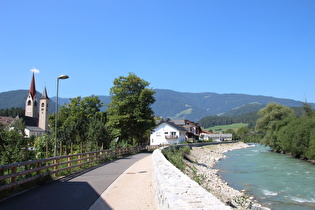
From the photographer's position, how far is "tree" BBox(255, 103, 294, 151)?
57.8 meters

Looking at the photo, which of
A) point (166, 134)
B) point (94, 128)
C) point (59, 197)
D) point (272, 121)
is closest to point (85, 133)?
point (94, 128)

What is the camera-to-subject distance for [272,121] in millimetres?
61531

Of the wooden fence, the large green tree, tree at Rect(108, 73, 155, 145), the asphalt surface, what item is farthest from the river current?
tree at Rect(108, 73, 155, 145)

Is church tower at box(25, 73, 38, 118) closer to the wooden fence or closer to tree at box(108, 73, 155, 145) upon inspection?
tree at box(108, 73, 155, 145)

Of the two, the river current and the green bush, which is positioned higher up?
the green bush

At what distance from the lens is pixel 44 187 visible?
10930 millimetres

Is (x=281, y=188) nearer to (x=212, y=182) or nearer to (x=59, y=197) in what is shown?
(x=212, y=182)

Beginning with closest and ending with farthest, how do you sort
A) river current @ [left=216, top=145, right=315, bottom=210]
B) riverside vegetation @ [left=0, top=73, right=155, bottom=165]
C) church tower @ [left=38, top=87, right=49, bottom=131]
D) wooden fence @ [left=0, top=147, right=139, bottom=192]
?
wooden fence @ [left=0, top=147, right=139, bottom=192] → riverside vegetation @ [left=0, top=73, right=155, bottom=165] → river current @ [left=216, top=145, right=315, bottom=210] → church tower @ [left=38, top=87, right=49, bottom=131]

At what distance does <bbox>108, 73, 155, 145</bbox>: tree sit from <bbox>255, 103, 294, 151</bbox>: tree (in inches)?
1115

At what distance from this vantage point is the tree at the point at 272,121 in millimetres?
57822

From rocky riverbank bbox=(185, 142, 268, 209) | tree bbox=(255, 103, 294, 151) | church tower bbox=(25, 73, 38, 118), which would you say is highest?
church tower bbox=(25, 73, 38, 118)

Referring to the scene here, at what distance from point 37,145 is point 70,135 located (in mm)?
2583

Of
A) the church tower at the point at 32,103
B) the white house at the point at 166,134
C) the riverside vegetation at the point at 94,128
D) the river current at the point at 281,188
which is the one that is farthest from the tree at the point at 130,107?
the church tower at the point at 32,103

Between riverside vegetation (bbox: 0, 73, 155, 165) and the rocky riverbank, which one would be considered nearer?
riverside vegetation (bbox: 0, 73, 155, 165)
